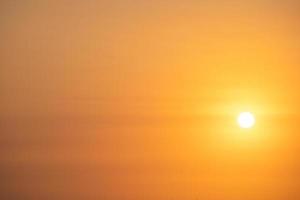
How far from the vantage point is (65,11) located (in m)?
2.80

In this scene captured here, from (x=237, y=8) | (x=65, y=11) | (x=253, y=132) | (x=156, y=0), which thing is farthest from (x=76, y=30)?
(x=253, y=132)

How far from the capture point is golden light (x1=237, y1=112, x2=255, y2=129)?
2.82m

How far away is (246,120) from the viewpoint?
111 inches

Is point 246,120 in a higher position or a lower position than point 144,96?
lower

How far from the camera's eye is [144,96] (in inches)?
111

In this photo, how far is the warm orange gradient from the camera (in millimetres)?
2789

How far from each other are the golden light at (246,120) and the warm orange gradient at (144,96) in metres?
0.03

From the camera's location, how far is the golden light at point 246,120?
2818 mm

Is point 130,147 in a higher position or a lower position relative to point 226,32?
lower

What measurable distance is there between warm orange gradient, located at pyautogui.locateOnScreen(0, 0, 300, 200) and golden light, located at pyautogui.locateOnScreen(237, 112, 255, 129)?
0.10 feet

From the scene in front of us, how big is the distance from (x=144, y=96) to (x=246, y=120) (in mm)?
598

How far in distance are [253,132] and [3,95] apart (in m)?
1.44

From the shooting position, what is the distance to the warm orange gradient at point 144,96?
2.79 metres

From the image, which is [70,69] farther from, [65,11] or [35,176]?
[35,176]
